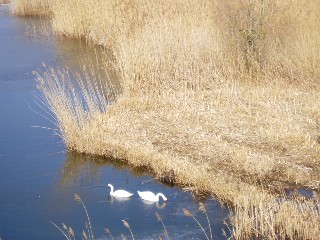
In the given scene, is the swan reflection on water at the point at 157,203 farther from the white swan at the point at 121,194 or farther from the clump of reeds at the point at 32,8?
the clump of reeds at the point at 32,8

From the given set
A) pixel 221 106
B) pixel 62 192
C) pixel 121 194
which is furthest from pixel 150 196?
pixel 221 106

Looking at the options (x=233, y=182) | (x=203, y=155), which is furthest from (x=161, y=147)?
(x=233, y=182)

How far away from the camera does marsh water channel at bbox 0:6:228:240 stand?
6469mm

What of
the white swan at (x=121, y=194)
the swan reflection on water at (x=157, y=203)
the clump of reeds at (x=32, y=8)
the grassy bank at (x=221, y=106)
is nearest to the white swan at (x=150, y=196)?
the swan reflection on water at (x=157, y=203)

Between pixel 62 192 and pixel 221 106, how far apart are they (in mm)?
3250

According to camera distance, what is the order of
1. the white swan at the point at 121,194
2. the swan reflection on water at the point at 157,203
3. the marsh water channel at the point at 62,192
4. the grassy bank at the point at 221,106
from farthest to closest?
the grassy bank at the point at 221,106 < the white swan at the point at 121,194 < the swan reflection on water at the point at 157,203 < the marsh water channel at the point at 62,192

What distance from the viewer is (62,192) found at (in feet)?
24.5

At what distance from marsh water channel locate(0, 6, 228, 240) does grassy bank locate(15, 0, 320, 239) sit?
0.85 feet

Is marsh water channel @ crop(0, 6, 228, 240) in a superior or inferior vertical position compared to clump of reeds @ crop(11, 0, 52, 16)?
inferior

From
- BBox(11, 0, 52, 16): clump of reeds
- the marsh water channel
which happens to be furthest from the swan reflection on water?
BBox(11, 0, 52, 16): clump of reeds

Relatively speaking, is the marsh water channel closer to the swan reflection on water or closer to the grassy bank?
the swan reflection on water

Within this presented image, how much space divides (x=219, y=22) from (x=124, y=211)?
5.77 metres

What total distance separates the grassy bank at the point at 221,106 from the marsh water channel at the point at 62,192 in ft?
0.85

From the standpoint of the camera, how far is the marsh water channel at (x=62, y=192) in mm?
6469
